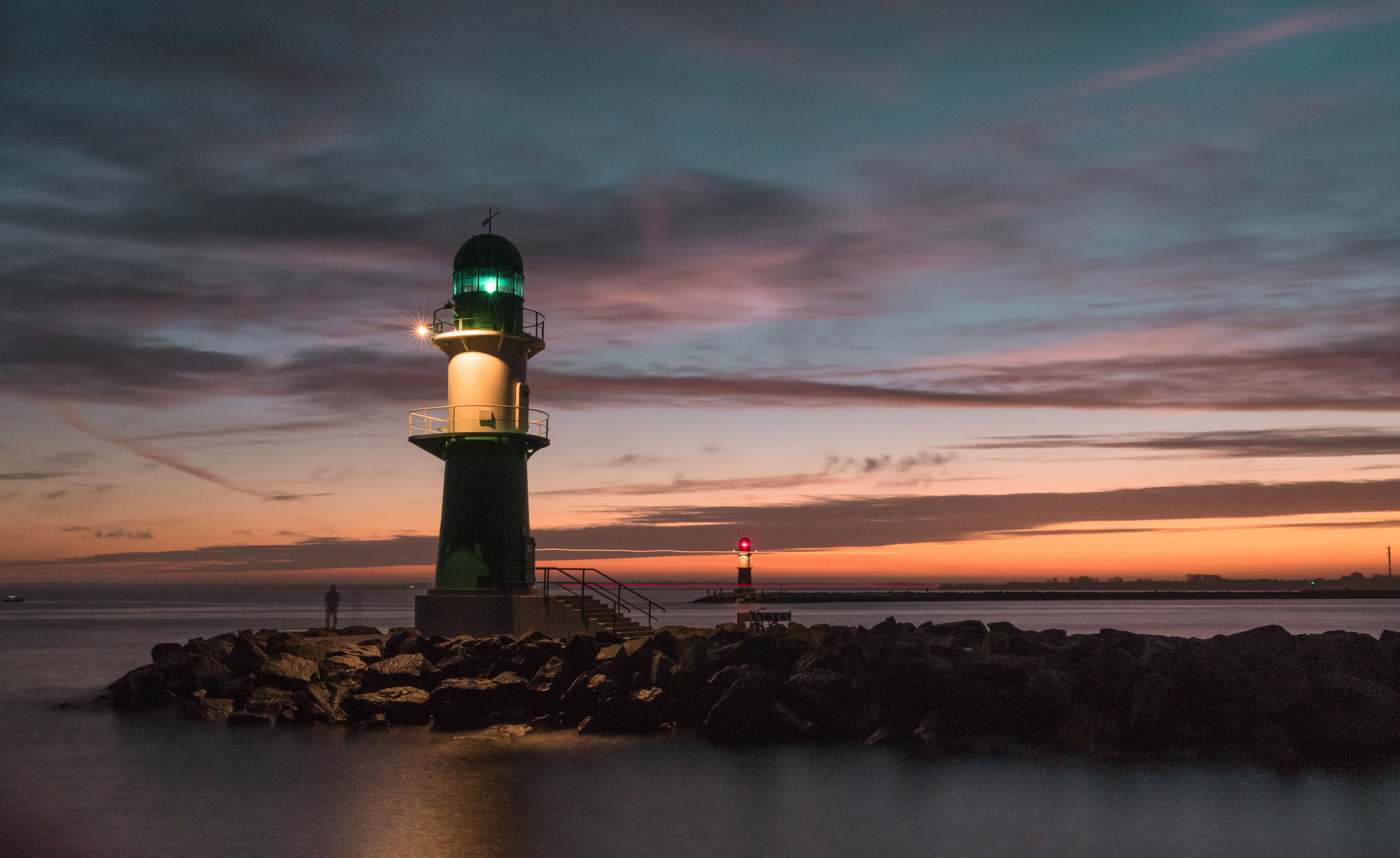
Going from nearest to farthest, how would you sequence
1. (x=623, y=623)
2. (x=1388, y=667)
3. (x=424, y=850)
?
(x=424, y=850)
(x=1388, y=667)
(x=623, y=623)

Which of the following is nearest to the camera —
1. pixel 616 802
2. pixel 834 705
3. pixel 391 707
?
pixel 616 802

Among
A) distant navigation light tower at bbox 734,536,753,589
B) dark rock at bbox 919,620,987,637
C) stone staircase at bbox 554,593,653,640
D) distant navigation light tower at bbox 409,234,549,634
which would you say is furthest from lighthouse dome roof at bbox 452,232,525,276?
distant navigation light tower at bbox 734,536,753,589

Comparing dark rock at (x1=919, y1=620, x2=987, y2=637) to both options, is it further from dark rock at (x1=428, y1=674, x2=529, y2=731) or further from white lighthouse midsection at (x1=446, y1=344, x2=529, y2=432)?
white lighthouse midsection at (x1=446, y1=344, x2=529, y2=432)

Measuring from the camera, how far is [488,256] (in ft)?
78.4

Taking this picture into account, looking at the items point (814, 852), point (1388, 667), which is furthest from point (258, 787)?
point (1388, 667)

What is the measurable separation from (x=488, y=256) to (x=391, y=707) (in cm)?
974

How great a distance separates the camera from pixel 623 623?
79.9ft

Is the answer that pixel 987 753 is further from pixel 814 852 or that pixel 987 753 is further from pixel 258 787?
pixel 258 787

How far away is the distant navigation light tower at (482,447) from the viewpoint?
76.4 ft

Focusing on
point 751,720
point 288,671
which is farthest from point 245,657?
point 751,720

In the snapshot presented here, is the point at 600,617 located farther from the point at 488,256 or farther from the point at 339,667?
the point at 488,256

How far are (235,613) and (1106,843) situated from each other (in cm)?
9596

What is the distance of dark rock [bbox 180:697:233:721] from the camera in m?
20.9

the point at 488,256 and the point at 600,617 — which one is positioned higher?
the point at 488,256
